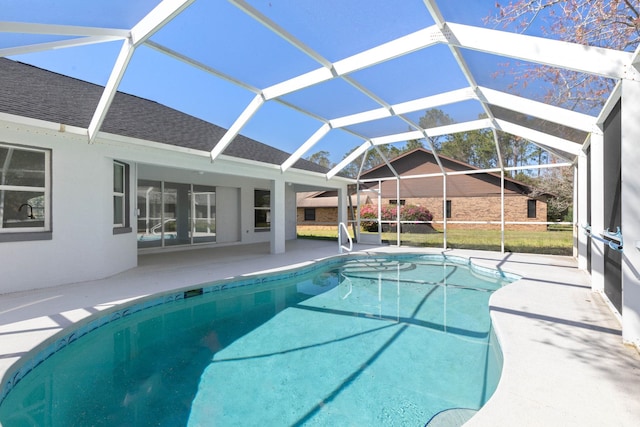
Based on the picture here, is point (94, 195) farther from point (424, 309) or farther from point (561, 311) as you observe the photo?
point (561, 311)

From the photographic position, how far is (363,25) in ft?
15.1

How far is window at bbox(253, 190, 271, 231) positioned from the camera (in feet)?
50.1

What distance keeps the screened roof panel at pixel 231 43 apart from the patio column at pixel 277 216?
531cm

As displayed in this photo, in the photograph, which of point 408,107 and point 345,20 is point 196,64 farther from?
point 408,107

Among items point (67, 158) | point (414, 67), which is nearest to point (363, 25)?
point (414, 67)

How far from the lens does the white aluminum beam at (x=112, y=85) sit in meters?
4.79

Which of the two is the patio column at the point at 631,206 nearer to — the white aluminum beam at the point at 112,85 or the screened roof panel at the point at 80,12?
the screened roof panel at the point at 80,12

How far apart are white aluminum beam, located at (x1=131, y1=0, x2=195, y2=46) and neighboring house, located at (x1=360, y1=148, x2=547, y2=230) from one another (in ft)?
49.1

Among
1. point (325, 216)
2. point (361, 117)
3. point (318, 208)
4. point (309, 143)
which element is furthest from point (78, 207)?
point (318, 208)

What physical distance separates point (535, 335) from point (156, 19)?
625cm

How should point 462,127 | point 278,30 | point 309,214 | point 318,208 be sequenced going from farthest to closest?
point 309,214 < point 318,208 < point 462,127 < point 278,30

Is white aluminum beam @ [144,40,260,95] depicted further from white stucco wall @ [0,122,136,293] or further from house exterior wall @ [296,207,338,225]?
house exterior wall @ [296,207,338,225]

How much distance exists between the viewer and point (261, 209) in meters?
15.5

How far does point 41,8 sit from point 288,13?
9.27ft
